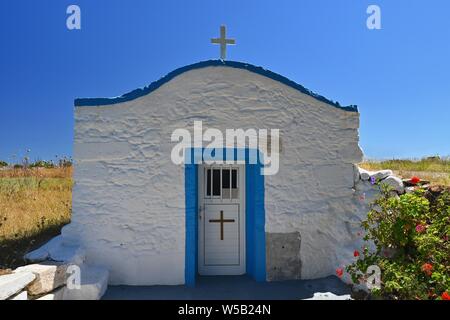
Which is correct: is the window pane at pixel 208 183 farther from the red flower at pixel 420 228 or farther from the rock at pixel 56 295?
the red flower at pixel 420 228

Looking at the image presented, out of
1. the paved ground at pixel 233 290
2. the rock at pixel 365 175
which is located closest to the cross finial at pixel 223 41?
the rock at pixel 365 175

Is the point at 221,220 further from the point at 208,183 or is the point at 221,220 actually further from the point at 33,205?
the point at 33,205

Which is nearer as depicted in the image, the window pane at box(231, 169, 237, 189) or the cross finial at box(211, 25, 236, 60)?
the window pane at box(231, 169, 237, 189)

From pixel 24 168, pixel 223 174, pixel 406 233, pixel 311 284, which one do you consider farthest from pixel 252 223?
pixel 24 168

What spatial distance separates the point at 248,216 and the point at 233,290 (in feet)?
4.06

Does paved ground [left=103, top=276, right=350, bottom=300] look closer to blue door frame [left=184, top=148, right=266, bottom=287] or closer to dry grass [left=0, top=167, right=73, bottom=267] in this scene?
blue door frame [left=184, top=148, right=266, bottom=287]

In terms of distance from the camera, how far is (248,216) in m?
5.84

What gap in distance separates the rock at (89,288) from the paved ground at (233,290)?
0.21 metres

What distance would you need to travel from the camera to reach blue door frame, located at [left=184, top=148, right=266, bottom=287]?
539 centimetres

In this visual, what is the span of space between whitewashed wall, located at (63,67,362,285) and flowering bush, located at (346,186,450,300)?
753mm

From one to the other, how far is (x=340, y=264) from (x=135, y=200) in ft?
11.2

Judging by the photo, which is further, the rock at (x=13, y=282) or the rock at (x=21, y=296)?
the rock at (x=21, y=296)

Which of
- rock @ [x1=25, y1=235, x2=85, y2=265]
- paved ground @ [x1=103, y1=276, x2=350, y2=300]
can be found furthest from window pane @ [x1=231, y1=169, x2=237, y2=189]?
rock @ [x1=25, y1=235, x2=85, y2=265]

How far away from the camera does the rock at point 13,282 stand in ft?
11.7
